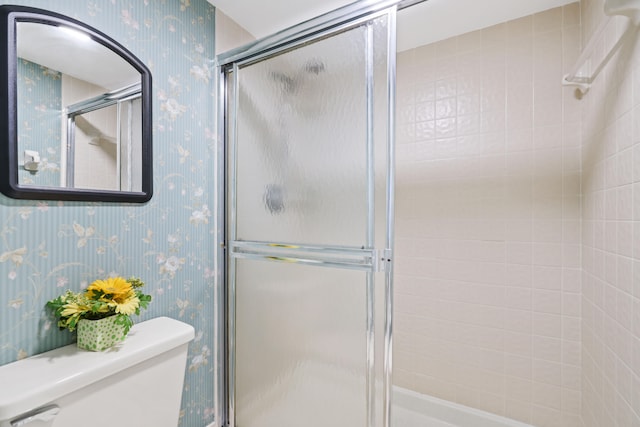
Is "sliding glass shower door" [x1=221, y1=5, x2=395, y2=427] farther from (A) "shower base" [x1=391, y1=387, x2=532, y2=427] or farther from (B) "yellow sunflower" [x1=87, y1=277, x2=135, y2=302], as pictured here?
(A) "shower base" [x1=391, y1=387, x2=532, y2=427]

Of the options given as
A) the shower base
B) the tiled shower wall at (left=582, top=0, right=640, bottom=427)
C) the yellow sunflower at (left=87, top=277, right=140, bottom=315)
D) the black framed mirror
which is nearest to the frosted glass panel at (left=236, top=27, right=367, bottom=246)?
the black framed mirror

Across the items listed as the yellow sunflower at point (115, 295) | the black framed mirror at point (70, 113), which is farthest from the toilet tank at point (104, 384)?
the black framed mirror at point (70, 113)

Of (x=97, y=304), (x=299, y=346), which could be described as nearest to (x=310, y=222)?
(x=299, y=346)

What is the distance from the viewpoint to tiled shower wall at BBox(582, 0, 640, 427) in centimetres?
94

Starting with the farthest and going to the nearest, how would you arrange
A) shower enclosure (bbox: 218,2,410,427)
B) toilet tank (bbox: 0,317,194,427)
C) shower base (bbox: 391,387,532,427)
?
shower base (bbox: 391,387,532,427) → shower enclosure (bbox: 218,2,410,427) → toilet tank (bbox: 0,317,194,427)

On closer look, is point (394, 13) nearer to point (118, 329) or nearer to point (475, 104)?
point (475, 104)

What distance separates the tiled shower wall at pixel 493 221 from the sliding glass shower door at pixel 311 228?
910 millimetres

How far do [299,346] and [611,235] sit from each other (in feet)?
4.07

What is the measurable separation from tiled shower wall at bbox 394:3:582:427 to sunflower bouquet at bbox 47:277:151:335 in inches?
58.8

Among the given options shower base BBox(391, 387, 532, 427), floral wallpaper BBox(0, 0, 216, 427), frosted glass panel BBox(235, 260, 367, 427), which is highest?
floral wallpaper BBox(0, 0, 216, 427)

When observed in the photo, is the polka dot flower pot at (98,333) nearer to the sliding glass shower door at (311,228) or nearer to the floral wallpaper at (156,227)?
the floral wallpaper at (156,227)

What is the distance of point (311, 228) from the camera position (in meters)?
1.23

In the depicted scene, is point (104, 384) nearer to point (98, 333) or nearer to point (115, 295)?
point (98, 333)

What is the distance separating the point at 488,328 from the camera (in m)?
1.68
